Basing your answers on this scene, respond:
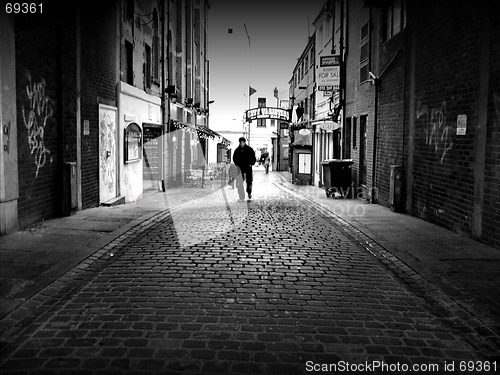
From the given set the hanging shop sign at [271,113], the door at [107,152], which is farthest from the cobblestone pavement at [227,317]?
the hanging shop sign at [271,113]

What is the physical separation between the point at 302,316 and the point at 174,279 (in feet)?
6.30

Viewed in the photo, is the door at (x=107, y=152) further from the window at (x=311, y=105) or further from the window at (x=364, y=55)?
the window at (x=311, y=105)

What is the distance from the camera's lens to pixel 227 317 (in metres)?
4.95

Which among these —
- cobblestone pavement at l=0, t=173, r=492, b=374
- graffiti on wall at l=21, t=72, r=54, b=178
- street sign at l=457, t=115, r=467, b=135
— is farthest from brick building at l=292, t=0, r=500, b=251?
graffiti on wall at l=21, t=72, r=54, b=178

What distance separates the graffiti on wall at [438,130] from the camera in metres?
10.4

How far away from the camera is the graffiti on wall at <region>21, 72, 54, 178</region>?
963cm

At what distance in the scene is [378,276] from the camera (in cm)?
668

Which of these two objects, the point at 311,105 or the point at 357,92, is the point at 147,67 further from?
the point at 311,105

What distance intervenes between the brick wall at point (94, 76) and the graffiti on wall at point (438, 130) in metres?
8.01

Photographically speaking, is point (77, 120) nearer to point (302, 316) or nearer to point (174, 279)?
point (174, 279)

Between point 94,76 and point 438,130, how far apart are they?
842 centimetres

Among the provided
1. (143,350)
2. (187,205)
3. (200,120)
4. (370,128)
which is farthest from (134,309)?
(200,120)

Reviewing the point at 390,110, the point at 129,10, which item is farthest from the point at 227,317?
the point at 129,10

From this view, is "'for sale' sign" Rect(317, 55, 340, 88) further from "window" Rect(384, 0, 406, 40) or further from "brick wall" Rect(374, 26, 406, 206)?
"window" Rect(384, 0, 406, 40)
